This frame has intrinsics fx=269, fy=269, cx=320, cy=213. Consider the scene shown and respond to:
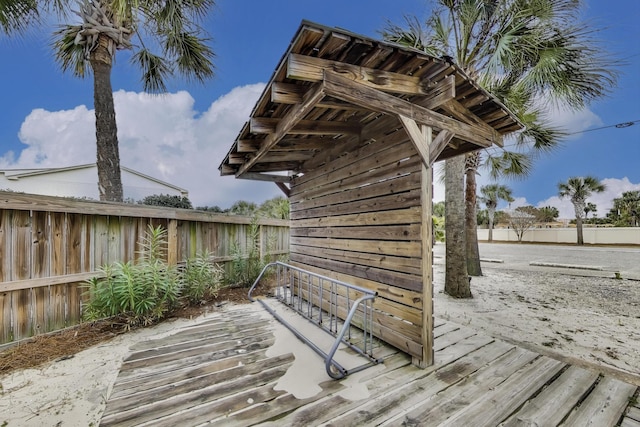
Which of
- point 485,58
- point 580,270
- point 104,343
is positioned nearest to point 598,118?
point 580,270

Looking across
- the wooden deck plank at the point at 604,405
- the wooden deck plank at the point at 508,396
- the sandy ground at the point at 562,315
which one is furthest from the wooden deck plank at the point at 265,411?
the sandy ground at the point at 562,315

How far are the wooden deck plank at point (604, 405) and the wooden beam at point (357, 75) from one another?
2.65m

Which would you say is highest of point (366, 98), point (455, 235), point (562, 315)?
point (366, 98)

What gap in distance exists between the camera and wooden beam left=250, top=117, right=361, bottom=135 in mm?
2914

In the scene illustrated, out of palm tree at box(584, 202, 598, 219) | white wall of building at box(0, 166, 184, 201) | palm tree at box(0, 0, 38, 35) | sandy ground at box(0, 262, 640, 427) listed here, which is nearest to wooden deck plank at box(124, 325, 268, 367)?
sandy ground at box(0, 262, 640, 427)

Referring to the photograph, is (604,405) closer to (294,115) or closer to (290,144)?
(294,115)

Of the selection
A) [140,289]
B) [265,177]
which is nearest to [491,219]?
[265,177]

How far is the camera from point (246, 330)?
3.28 m

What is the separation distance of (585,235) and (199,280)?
2677 centimetres

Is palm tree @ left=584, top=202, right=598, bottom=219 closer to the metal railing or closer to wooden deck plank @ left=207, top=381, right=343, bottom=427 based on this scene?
the metal railing

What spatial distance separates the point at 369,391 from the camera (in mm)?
2082

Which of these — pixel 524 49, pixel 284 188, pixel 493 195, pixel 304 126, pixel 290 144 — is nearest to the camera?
pixel 304 126

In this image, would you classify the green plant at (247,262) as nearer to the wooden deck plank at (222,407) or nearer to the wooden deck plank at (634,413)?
the wooden deck plank at (222,407)

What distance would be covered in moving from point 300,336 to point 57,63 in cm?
789
